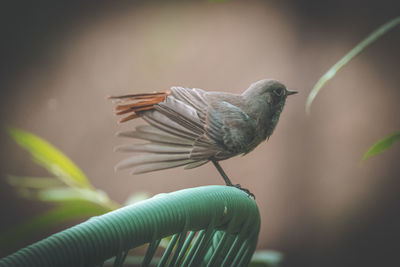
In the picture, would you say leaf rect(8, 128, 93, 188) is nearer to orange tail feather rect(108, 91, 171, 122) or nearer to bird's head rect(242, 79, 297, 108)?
orange tail feather rect(108, 91, 171, 122)

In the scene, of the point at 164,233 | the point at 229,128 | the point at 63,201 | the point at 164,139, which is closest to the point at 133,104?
the point at 164,139

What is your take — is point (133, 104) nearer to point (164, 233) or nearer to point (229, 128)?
point (229, 128)

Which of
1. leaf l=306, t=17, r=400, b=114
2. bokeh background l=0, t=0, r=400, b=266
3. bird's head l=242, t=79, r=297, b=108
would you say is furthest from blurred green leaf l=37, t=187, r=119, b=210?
bokeh background l=0, t=0, r=400, b=266

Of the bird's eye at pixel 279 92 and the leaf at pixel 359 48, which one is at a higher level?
the leaf at pixel 359 48

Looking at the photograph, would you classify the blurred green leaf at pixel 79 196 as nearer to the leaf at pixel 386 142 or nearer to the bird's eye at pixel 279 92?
the bird's eye at pixel 279 92

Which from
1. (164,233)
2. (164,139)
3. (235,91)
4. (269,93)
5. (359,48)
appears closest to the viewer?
(164,233)

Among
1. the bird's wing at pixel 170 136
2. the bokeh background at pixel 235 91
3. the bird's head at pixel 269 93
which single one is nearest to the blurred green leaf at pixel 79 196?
the bird's wing at pixel 170 136

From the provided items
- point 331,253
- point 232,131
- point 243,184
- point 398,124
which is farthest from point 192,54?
point 232,131
